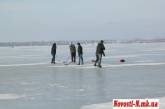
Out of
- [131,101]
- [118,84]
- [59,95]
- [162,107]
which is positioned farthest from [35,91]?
[131,101]

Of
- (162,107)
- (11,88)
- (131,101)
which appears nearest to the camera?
(131,101)

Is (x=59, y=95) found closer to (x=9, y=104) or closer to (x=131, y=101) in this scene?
(x=9, y=104)

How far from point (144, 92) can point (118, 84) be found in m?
2.10

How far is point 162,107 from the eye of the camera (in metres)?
7.57

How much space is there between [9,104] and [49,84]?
386 cm

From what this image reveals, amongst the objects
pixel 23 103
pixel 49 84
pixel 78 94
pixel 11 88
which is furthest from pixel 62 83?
pixel 23 103

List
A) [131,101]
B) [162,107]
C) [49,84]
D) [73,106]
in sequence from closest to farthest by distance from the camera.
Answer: [131,101]
[162,107]
[73,106]
[49,84]

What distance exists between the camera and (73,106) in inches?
317

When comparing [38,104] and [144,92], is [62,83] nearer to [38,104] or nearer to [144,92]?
[144,92]

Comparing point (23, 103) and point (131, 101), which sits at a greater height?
point (131, 101)

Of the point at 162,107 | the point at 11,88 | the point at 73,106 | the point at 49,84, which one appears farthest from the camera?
the point at 49,84

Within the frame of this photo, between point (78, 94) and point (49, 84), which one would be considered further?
point (49, 84)

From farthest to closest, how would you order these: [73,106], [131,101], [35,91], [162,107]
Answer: [35,91] < [73,106] < [162,107] < [131,101]

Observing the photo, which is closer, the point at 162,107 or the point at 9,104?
the point at 162,107
